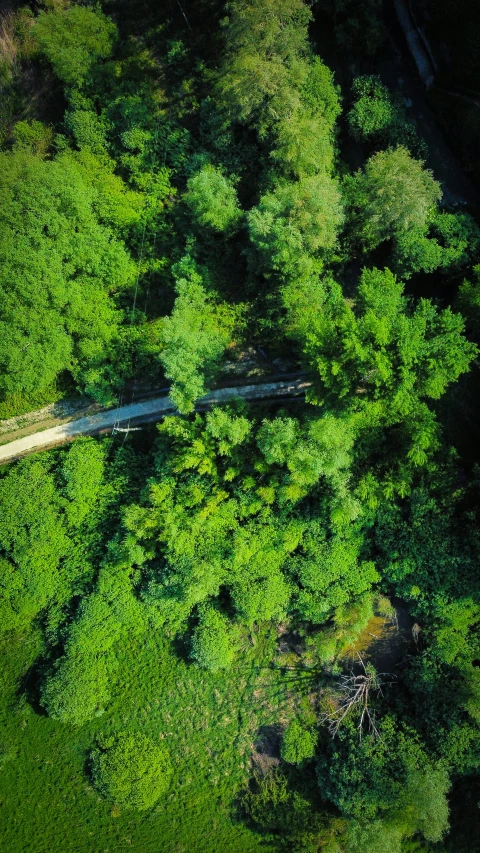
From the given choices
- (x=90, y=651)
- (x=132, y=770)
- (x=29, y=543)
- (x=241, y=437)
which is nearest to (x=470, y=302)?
(x=241, y=437)

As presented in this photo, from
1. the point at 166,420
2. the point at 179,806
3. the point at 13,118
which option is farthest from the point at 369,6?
the point at 179,806

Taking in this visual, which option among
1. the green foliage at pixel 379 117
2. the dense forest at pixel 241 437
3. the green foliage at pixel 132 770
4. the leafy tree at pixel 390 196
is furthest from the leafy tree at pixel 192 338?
the green foliage at pixel 132 770

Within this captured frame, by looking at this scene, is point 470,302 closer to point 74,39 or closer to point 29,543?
point 74,39

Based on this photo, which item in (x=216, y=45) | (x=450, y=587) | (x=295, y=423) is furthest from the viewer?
(x=216, y=45)

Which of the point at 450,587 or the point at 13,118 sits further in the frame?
the point at 13,118

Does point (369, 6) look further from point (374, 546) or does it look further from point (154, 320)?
point (374, 546)
